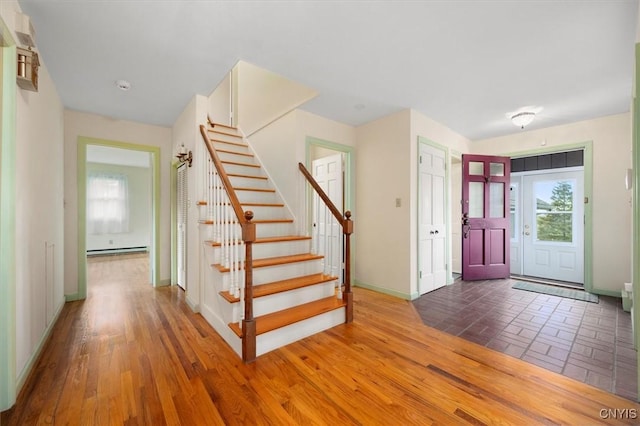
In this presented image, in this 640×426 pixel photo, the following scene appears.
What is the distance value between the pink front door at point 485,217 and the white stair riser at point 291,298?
2865 millimetres

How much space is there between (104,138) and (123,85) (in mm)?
1394

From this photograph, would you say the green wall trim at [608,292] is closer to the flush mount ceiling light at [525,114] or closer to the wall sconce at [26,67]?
the flush mount ceiling light at [525,114]

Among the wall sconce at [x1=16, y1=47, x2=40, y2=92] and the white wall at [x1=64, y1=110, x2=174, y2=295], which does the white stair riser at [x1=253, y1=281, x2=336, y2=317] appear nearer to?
the wall sconce at [x1=16, y1=47, x2=40, y2=92]

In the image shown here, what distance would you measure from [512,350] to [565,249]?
384 cm

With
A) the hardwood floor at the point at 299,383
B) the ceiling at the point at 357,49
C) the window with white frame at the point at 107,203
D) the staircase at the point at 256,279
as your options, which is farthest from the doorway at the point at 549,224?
the window with white frame at the point at 107,203

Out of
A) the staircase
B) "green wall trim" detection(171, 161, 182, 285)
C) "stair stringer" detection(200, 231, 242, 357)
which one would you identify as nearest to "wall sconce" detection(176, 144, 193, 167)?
the staircase

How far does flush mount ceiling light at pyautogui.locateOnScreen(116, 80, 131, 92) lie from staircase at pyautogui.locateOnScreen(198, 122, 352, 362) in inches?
36.2

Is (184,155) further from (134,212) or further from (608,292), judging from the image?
(608,292)

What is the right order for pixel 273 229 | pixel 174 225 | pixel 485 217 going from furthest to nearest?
pixel 485 217
pixel 174 225
pixel 273 229

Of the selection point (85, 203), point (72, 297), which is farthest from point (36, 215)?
point (72, 297)

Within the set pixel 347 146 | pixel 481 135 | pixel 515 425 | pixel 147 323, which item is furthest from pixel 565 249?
pixel 147 323

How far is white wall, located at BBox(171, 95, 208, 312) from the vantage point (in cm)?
306

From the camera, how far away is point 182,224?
150 inches

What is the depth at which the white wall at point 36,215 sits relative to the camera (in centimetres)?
175
